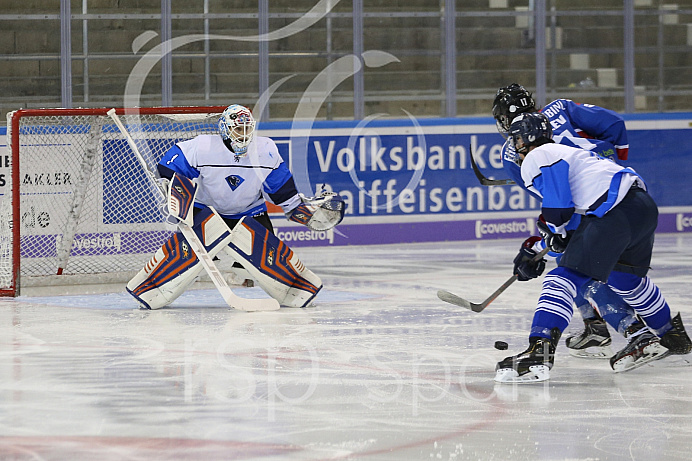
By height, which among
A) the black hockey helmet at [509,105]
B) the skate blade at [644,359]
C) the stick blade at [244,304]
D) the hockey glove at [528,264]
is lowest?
the stick blade at [244,304]

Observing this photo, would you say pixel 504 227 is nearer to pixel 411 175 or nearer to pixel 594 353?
pixel 411 175

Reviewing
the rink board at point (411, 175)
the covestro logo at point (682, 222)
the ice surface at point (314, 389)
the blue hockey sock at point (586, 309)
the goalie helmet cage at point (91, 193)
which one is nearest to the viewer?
the ice surface at point (314, 389)

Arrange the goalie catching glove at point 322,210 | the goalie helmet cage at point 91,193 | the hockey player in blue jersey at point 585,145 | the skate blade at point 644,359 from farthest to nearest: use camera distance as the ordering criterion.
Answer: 1. the goalie helmet cage at point 91,193
2. the goalie catching glove at point 322,210
3. the hockey player in blue jersey at point 585,145
4. the skate blade at point 644,359

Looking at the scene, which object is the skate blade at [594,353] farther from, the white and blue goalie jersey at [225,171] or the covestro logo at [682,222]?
the covestro logo at [682,222]

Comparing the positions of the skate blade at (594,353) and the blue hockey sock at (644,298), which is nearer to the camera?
A: the blue hockey sock at (644,298)

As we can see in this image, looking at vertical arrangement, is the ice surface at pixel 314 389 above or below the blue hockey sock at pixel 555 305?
below

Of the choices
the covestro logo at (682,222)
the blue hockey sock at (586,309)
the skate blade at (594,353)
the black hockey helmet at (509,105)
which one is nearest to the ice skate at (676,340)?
the skate blade at (594,353)

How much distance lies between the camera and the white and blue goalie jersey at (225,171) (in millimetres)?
5352

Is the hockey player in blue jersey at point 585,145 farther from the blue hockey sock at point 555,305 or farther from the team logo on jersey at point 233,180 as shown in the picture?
the team logo on jersey at point 233,180

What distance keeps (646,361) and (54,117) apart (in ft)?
14.2

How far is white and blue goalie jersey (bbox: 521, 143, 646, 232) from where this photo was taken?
3410 mm

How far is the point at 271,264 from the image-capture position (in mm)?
5363

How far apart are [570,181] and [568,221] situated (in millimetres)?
142

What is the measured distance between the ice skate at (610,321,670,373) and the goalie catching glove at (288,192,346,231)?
2.13 metres
